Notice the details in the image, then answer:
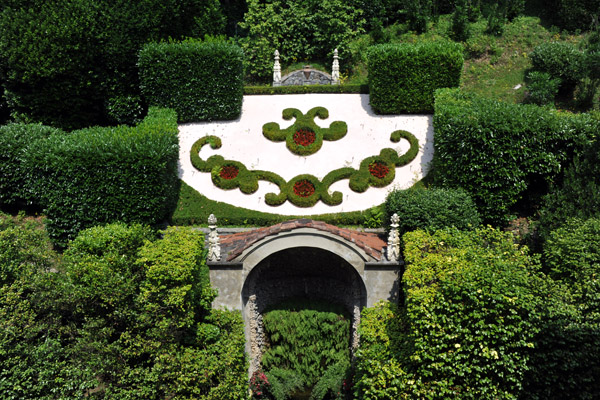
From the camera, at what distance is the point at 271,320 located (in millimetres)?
20750

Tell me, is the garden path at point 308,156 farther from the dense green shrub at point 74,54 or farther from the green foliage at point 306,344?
the green foliage at point 306,344

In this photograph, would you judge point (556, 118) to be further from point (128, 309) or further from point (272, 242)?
point (128, 309)

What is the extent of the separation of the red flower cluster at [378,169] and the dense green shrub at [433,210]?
17.5 ft

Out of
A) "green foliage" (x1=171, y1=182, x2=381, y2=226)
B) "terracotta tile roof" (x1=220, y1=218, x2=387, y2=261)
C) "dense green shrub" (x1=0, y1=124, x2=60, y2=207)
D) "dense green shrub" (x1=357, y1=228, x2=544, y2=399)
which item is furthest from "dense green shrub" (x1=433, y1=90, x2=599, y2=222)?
"dense green shrub" (x1=0, y1=124, x2=60, y2=207)

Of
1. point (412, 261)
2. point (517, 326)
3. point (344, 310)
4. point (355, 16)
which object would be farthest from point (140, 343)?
point (355, 16)

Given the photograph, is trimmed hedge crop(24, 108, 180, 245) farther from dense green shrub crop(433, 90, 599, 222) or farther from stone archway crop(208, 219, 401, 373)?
dense green shrub crop(433, 90, 599, 222)

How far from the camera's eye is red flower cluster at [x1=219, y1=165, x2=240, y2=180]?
28.2 metres

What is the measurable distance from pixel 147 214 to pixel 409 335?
1359cm

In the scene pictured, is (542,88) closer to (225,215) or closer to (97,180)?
(225,215)

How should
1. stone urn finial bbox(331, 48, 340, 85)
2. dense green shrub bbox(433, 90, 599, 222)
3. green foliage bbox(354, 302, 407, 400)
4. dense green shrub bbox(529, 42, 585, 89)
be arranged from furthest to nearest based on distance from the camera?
stone urn finial bbox(331, 48, 340, 85), dense green shrub bbox(529, 42, 585, 89), dense green shrub bbox(433, 90, 599, 222), green foliage bbox(354, 302, 407, 400)

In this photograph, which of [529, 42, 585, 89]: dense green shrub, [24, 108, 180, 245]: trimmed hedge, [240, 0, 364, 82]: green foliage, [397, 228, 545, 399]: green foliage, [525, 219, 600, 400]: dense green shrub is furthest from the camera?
[240, 0, 364, 82]: green foliage

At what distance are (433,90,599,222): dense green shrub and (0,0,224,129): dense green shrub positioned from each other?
62.4 feet

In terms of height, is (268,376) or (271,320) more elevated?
(271,320)

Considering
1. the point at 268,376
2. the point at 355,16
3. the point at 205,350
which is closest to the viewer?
the point at 205,350
